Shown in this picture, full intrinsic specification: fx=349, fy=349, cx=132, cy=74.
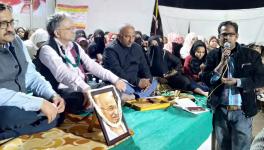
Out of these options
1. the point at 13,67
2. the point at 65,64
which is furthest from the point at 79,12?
the point at 13,67

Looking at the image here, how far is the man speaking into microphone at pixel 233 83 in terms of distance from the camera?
8.48ft

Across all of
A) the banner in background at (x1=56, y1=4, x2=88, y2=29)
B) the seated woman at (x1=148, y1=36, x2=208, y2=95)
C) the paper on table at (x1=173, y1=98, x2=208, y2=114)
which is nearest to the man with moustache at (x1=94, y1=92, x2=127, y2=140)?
the paper on table at (x1=173, y1=98, x2=208, y2=114)

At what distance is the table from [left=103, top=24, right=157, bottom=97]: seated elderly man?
1.83 ft

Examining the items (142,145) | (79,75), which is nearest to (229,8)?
(79,75)

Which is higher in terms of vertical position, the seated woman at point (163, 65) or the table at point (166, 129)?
the seated woman at point (163, 65)

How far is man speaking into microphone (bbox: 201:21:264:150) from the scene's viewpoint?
2.58 metres

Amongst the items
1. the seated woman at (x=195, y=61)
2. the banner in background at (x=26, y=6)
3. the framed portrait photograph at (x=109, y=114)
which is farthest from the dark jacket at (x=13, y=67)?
the banner in background at (x=26, y=6)

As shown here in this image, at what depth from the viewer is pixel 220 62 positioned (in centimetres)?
265

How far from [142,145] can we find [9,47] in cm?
104

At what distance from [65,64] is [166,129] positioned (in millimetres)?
918

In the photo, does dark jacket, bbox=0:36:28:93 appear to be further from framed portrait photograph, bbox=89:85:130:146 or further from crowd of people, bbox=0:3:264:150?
framed portrait photograph, bbox=89:85:130:146

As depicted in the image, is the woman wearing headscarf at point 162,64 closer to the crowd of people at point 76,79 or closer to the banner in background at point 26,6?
the crowd of people at point 76,79

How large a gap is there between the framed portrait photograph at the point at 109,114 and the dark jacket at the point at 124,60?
1.31 metres

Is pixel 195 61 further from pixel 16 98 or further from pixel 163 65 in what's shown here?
pixel 16 98
